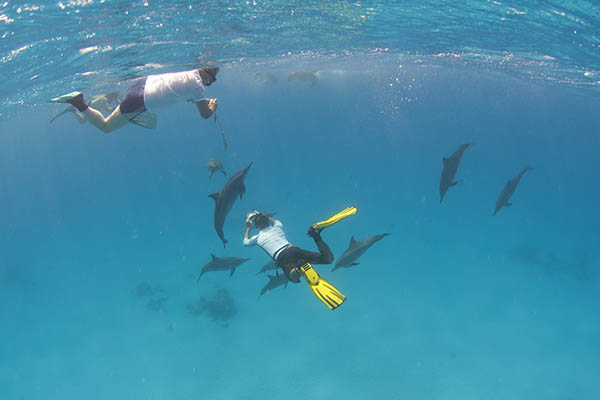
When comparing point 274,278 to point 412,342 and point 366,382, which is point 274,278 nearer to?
point 366,382

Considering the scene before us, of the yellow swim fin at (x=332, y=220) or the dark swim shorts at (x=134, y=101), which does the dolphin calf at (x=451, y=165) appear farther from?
the dark swim shorts at (x=134, y=101)

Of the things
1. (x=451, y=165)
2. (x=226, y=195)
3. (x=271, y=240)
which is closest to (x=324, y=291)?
(x=271, y=240)

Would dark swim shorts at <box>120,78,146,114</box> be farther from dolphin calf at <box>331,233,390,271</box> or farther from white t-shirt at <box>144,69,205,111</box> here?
dolphin calf at <box>331,233,390,271</box>

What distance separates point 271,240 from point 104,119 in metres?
3.68

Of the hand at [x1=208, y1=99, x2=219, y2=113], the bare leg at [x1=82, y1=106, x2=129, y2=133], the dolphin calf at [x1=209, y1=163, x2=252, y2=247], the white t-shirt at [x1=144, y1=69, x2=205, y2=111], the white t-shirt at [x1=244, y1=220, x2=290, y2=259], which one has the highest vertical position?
the white t-shirt at [x1=144, y1=69, x2=205, y2=111]

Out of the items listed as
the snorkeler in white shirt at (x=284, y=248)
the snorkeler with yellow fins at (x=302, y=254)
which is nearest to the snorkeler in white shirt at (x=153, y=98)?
the snorkeler in white shirt at (x=284, y=248)

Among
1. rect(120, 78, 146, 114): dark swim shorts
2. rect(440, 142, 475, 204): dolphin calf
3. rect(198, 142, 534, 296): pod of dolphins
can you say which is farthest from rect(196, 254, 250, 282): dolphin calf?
rect(440, 142, 475, 204): dolphin calf

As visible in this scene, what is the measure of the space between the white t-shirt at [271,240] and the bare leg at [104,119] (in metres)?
3.26

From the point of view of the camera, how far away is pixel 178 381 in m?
12.8

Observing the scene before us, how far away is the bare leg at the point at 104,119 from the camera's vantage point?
5812 mm

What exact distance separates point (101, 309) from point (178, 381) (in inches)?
296

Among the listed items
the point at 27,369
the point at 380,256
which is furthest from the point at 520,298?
the point at 27,369

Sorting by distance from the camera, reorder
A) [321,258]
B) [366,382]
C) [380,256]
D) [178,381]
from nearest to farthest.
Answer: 1. [321,258]
2. [366,382]
3. [178,381]
4. [380,256]

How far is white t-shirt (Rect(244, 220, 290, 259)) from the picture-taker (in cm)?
598
